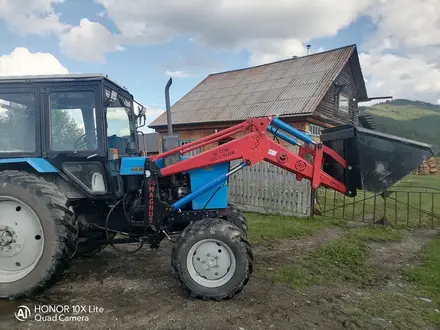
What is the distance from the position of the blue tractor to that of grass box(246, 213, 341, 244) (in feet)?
7.88

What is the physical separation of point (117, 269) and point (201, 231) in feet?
5.77

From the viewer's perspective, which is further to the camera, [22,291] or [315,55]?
[315,55]

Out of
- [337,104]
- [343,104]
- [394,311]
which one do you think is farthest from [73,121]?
[343,104]

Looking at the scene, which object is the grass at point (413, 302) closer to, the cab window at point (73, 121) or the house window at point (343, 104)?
the cab window at point (73, 121)

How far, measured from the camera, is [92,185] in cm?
465

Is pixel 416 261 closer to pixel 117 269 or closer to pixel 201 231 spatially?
pixel 201 231

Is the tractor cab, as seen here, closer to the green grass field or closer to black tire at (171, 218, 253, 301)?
black tire at (171, 218, 253, 301)

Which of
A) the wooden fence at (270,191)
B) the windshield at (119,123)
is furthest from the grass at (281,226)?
the windshield at (119,123)

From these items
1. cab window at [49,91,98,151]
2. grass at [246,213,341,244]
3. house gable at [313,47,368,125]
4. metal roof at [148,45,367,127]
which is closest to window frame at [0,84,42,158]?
cab window at [49,91,98,151]

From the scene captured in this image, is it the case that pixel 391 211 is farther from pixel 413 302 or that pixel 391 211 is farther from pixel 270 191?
pixel 413 302

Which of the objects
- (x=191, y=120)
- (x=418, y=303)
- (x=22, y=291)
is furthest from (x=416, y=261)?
(x=191, y=120)

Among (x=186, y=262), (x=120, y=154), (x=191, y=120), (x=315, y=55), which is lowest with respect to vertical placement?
(x=186, y=262)

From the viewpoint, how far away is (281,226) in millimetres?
7797

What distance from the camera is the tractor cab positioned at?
14.7 feet
